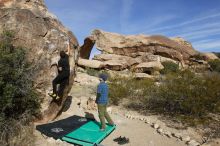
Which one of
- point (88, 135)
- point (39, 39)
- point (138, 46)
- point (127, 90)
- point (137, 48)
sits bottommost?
point (88, 135)

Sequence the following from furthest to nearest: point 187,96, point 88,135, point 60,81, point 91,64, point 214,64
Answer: point 214,64 → point 91,64 → point 187,96 → point 60,81 → point 88,135

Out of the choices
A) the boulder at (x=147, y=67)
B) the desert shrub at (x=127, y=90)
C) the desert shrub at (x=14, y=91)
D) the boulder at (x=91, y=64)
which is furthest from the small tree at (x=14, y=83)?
the boulder at (x=147, y=67)

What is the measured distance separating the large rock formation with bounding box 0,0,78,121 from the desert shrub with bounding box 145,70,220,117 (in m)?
3.94

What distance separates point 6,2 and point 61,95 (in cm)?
355

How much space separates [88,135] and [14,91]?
2.24 meters

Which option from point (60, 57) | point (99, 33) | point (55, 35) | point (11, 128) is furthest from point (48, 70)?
point (99, 33)

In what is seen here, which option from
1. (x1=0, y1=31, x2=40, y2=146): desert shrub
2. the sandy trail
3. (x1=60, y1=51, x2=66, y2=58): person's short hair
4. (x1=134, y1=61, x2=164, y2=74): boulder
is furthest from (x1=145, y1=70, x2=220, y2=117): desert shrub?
(x1=134, y1=61, x2=164, y2=74): boulder

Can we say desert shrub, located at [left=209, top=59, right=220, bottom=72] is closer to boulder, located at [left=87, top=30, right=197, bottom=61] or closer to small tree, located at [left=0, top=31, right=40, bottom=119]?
boulder, located at [left=87, top=30, right=197, bottom=61]

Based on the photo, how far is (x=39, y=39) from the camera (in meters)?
8.72

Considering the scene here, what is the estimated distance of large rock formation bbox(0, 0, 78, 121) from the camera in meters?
8.45

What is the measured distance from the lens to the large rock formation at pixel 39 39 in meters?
8.45

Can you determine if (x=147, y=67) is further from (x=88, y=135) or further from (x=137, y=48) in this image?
(x=88, y=135)

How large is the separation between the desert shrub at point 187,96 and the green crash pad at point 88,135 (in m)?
3.30

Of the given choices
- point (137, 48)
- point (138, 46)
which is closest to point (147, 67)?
point (137, 48)
